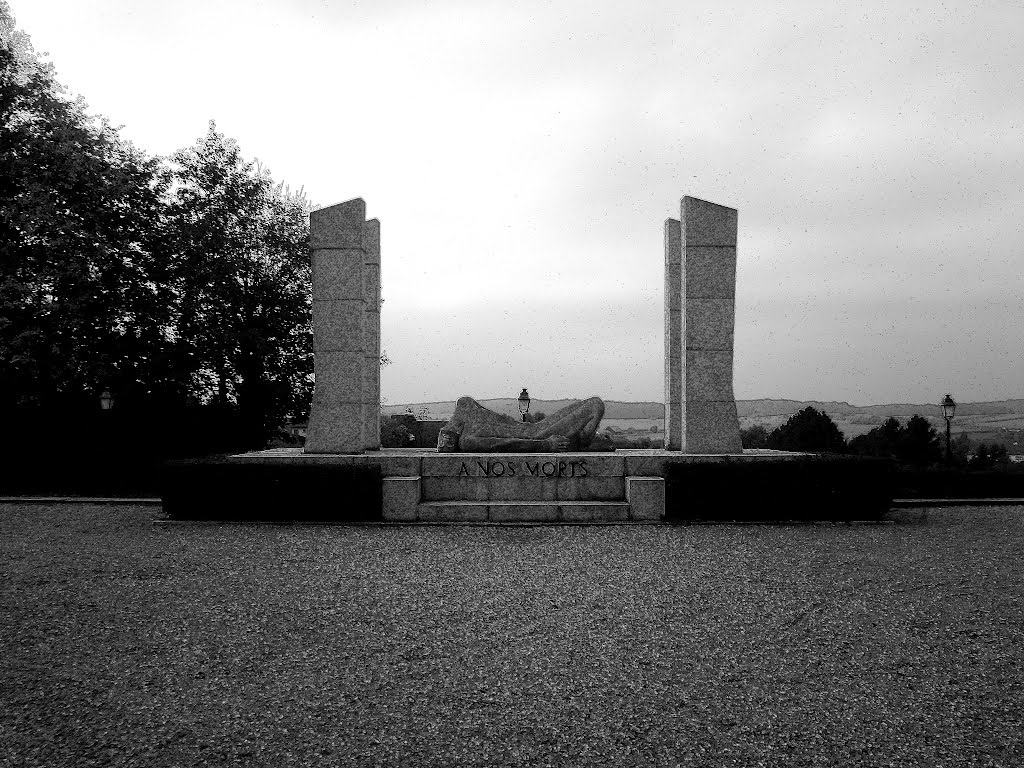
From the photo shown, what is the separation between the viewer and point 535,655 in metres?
5.68

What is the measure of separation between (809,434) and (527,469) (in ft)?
36.1

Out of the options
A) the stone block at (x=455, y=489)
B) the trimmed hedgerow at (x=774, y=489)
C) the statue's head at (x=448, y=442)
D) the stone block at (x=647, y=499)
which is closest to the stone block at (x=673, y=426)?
the trimmed hedgerow at (x=774, y=489)

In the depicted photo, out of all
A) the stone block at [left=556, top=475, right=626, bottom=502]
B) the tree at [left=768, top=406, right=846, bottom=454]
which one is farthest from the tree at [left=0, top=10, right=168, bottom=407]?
the tree at [left=768, top=406, right=846, bottom=454]

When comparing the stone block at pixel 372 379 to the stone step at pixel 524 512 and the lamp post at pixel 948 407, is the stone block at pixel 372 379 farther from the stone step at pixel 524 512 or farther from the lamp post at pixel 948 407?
the lamp post at pixel 948 407

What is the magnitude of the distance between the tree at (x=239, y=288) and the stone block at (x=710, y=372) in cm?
1437

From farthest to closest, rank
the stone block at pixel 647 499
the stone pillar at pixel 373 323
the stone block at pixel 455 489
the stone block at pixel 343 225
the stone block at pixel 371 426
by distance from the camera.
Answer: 1. the stone pillar at pixel 373 323
2. the stone block at pixel 371 426
3. the stone block at pixel 343 225
4. the stone block at pixel 455 489
5. the stone block at pixel 647 499

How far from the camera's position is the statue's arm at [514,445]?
14.1m

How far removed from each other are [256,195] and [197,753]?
79.8 ft

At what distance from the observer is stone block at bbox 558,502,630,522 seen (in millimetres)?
12664

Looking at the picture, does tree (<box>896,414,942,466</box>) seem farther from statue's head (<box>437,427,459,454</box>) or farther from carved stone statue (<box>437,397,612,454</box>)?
statue's head (<box>437,427,459,454</box>)

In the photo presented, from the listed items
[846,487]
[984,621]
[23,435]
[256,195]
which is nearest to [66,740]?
[984,621]

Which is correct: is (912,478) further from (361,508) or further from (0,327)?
(0,327)

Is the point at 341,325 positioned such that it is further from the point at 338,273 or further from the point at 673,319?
the point at 673,319

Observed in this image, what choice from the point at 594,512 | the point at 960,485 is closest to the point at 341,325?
the point at 594,512
